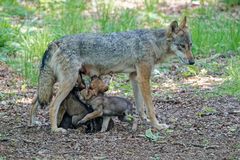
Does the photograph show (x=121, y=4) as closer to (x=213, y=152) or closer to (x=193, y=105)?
(x=193, y=105)

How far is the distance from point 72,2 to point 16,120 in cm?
671

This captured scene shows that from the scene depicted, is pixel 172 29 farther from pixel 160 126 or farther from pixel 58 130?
pixel 58 130

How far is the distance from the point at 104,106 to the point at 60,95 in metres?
0.58

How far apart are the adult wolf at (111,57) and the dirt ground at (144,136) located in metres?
0.35

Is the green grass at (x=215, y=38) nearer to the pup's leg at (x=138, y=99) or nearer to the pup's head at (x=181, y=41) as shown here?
the pup's leg at (x=138, y=99)

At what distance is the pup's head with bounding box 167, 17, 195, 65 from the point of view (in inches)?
335

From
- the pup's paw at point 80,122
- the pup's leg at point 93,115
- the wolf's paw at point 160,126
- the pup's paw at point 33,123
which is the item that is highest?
the pup's leg at point 93,115

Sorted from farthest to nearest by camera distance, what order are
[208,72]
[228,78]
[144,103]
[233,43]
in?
1. [233,43]
2. [208,72]
3. [228,78]
4. [144,103]

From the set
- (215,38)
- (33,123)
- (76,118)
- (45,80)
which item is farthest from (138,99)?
(215,38)

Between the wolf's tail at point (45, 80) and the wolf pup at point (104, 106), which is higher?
the wolf's tail at point (45, 80)

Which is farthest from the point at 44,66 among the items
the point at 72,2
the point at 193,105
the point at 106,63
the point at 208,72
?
the point at 72,2

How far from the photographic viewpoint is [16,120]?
8.52m

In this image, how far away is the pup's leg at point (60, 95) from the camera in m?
8.03

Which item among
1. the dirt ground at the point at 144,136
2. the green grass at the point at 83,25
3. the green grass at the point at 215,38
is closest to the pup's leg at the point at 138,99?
the dirt ground at the point at 144,136
